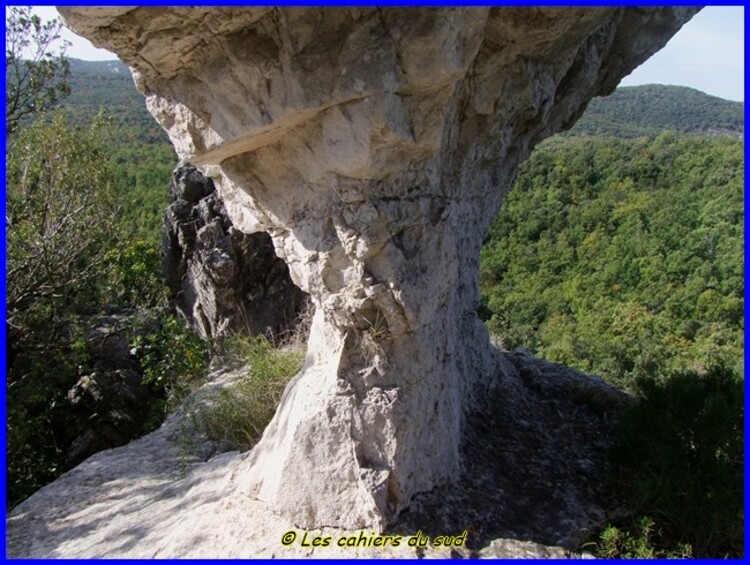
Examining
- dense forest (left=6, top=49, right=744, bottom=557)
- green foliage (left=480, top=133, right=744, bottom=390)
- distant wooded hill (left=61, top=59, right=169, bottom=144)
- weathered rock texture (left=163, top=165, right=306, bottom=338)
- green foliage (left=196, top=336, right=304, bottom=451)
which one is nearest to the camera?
dense forest (left=6, top=49, right=744, bottom=557)

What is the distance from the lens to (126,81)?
125ft

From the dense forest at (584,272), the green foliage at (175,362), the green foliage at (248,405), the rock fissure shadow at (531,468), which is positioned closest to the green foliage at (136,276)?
the dense forest at (584,272)

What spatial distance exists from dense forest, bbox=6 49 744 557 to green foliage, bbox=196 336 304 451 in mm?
1470

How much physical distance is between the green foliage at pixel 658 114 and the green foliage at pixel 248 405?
3921cm

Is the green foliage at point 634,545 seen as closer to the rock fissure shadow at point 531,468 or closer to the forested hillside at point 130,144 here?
the rock fissure shadow at point 531,468

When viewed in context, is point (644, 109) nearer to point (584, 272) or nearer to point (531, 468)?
point (584, 272)

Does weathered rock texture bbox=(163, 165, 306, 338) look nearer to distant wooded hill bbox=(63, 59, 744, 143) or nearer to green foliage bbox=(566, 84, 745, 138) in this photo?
distant wooded hill bbox=(63, 59, 744, 143)

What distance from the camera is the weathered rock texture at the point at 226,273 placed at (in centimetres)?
941

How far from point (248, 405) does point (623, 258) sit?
21489 millimetres

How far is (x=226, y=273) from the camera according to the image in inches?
368

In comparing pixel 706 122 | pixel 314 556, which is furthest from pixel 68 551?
pixel 706 122

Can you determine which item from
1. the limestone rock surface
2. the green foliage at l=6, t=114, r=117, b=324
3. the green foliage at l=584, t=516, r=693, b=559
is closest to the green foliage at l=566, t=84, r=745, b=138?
the green foliage at l=6, t=114, r=117, b=324

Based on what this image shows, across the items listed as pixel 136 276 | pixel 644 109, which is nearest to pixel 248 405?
pixel 136 276

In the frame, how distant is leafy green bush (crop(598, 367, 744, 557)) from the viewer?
4.48 metres
